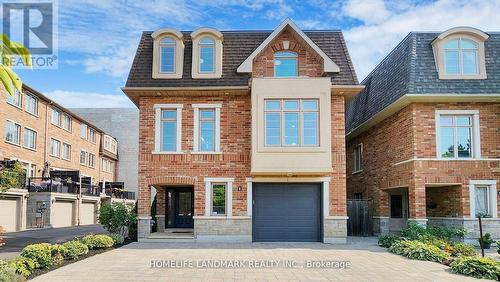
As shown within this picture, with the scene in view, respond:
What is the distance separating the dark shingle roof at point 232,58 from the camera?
58.5ft

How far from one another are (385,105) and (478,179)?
4.58m

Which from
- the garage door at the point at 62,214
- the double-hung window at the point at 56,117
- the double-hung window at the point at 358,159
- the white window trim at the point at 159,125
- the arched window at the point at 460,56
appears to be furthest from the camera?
the double-hung window at the point at 56,117

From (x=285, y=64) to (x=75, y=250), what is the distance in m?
10.2

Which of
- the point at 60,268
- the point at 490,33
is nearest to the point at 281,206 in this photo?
the point at 60,268

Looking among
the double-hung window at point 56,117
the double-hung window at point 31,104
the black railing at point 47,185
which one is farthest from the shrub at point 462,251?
the double-hung window at point 56,117

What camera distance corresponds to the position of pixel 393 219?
2186cm

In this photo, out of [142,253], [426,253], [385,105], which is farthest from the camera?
[385,105]

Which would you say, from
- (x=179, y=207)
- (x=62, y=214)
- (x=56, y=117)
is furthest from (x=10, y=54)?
(x=56, y=117)

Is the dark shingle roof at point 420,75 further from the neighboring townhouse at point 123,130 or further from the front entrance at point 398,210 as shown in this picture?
the neighboring townhouse at point 123,130

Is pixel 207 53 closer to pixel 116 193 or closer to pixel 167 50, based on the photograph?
pixel 167 50

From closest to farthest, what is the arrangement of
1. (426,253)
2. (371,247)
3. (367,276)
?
(367,276)
(426,253)
(371,247)

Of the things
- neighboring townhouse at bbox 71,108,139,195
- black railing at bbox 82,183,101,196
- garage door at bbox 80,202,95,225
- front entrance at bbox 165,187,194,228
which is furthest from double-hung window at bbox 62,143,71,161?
front entrance at bbox 165,187,194,228

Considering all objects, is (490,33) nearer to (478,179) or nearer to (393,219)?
(478,179)

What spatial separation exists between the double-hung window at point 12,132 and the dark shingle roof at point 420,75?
814 inches
